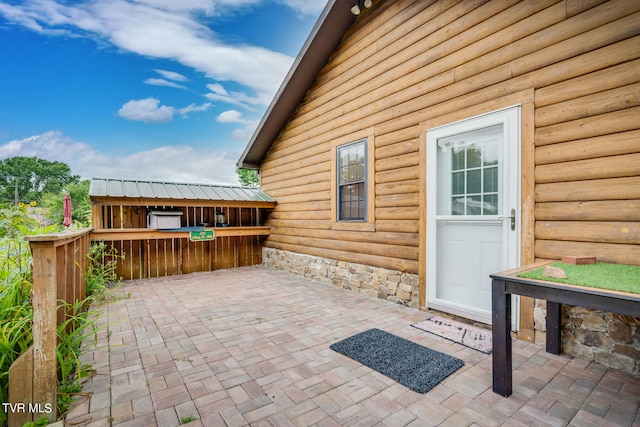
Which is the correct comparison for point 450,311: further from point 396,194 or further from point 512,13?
point 512,13

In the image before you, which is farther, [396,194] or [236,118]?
[236,118]

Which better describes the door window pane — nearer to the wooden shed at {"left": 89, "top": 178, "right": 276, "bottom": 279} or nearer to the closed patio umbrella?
the wooden shed at {"left": 89, "top": 178, "right": 276, "bottom": 279}

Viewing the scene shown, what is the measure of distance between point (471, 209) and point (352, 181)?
2.03 m

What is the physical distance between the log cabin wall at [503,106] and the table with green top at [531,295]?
1.88 ft

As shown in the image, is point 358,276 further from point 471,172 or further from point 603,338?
point 603,338

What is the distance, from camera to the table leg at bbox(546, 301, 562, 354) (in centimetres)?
241

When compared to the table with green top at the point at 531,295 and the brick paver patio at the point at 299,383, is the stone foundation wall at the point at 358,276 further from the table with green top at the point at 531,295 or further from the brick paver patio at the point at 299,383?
the table with green top at the point at 531,295

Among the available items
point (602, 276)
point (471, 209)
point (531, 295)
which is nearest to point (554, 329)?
point (602, 276)

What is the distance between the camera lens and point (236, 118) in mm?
29578

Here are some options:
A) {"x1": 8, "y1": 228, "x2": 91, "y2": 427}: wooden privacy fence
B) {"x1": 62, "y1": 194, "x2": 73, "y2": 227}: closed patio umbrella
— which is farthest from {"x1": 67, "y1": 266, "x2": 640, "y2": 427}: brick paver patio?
{"x1": 62, "y1": 194, "x2": 73, "y2": 227}: closed patio umbrella

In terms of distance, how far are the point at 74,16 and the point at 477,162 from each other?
46.0ft

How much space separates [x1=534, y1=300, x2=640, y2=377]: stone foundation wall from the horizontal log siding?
460mm

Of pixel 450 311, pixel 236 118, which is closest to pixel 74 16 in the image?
pixel 450 311

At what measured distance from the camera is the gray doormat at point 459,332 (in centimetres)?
265
